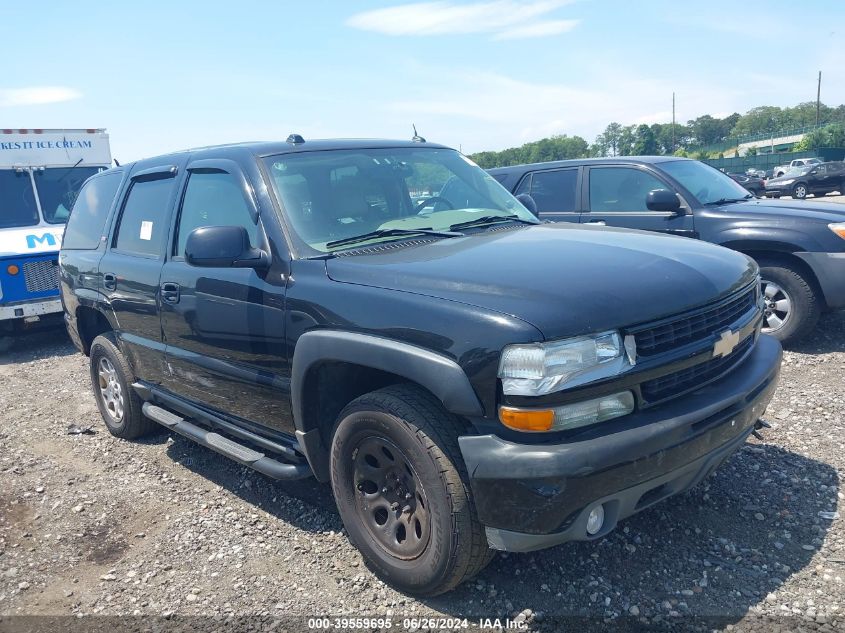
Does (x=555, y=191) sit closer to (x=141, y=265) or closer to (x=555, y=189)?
(x=555, y=189)

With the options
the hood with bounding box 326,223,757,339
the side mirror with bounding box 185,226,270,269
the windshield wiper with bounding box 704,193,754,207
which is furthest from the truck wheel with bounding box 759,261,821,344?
the side mirror with bounding box 185,226,270,269

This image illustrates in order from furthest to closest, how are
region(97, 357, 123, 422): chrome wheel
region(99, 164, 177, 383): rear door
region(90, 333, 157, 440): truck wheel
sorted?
region(97, 357, 123, 422): chrome wheel < region(90, 333, 157, 440): truck wheel < region(99, 164, 177, 383): rear door

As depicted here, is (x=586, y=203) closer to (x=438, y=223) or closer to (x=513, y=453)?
→ (x=438, y=223)

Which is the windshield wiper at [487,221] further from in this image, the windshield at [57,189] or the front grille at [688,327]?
the windshield at [57,189]

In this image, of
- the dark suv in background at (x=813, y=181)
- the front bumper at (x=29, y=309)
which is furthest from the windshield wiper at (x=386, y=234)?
the dark suv in background at (x=813, y=181)

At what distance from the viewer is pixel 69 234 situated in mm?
5832

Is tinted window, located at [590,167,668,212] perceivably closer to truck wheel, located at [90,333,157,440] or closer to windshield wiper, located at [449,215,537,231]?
windshield wiper, located at [449,215,537,231]

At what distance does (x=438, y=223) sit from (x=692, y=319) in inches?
57.9

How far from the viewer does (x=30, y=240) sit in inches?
350

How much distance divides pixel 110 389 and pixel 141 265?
4.73ft

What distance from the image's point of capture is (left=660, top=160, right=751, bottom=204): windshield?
6832 millimetres

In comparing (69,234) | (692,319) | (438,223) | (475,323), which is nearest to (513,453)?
(475,323)

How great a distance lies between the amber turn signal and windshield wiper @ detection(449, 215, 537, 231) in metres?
1.50

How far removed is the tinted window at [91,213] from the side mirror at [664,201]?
4696mm
